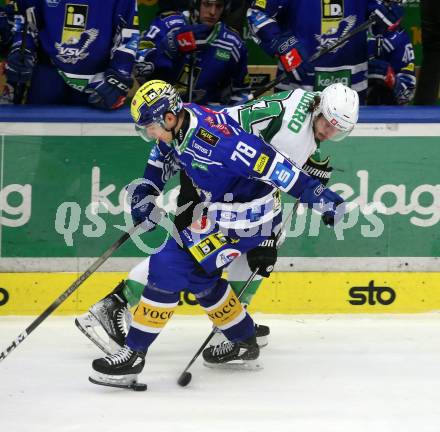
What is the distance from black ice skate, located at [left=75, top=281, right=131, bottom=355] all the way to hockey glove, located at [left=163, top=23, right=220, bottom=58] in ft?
4.95

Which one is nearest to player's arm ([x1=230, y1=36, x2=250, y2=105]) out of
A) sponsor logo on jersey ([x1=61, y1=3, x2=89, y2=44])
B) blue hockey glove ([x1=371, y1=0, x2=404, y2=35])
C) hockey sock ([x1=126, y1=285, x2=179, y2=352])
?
blue hockey glove ([x1=371, y1=0, x2=404, y2=35])

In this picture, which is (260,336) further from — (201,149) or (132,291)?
(201,149)

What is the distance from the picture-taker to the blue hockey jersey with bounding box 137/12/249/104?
6.36 meters

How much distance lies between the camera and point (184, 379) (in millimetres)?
5137

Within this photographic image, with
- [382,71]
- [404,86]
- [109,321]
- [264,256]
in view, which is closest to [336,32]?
[382,71]

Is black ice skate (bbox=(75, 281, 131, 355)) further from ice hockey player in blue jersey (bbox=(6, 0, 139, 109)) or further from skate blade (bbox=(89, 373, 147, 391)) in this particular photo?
ice hockey player in blue jersey (bbox=(6, 0, 139, 109))

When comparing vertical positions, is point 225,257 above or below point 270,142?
below

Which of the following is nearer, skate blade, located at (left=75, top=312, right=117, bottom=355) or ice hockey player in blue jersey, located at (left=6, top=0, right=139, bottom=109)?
skate blade, located at (left=75, top=312, right=117, bottom=355)

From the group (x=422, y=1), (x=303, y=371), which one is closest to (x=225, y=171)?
(x=303, y=371)

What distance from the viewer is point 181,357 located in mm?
5594

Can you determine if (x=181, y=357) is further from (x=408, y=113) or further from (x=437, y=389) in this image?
(x=408, y=113)

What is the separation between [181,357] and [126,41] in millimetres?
Result: 1630

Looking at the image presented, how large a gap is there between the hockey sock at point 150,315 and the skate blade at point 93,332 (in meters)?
0.43

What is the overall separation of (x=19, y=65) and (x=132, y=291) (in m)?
1.40
